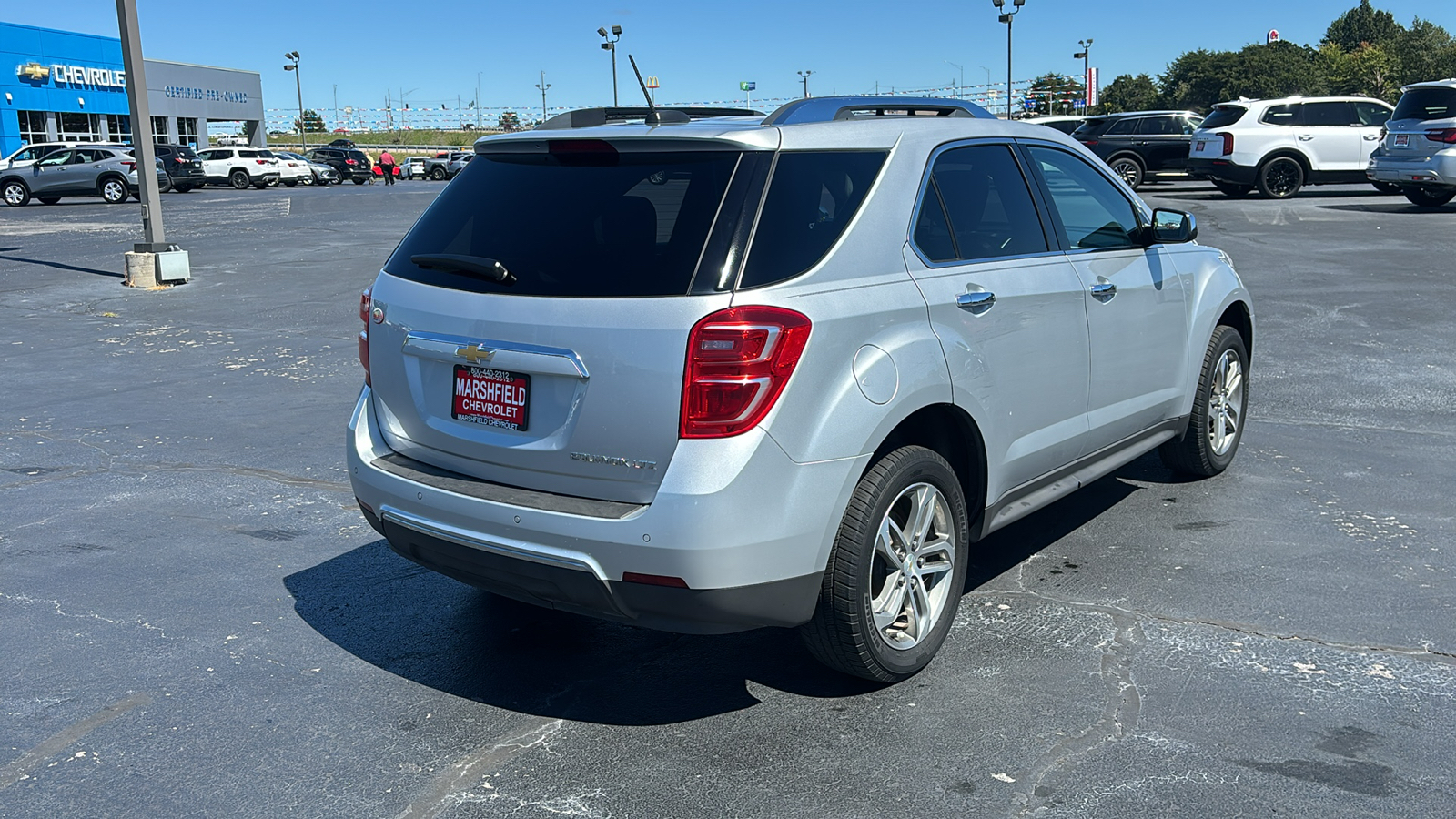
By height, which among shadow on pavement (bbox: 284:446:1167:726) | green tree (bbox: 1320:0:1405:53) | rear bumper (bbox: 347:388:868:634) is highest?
green tree (bbox: 1320:0:1405:53)

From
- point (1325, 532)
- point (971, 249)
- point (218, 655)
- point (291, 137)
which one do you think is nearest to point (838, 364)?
point (971, 249)

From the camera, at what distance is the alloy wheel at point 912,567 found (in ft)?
12.8

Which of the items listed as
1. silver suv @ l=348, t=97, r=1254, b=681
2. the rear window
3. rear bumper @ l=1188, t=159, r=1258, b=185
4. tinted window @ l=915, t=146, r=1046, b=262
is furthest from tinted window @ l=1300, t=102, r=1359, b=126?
silver suv @ l=348, t=97, r=1254, b=681

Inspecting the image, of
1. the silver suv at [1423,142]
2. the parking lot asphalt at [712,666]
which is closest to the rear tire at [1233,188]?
the silver suv at [1423,142]

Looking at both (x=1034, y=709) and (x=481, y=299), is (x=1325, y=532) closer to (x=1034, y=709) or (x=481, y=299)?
(x=1034, y=709)

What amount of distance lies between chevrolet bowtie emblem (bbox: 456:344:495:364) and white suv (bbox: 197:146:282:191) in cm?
4876

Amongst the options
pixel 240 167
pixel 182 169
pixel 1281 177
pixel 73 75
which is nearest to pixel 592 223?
pixel 1281 177

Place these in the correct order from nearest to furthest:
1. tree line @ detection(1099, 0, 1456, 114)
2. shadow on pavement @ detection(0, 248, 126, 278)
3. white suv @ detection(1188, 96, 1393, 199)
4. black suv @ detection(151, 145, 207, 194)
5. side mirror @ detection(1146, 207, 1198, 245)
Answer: side mirror @ detection(1146, 207, 1198, 245) → shadow on pavement @ detection(0, 248, 126, 278) → white suv @ detection(1188, 96, 1393, 199) → black suv @ detection(151, 145, 207, 194) → tree line @ detection(1099, 0, 1456, 114)

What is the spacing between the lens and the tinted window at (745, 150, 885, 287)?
3.51 m

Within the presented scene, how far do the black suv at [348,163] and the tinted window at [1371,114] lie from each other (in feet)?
141

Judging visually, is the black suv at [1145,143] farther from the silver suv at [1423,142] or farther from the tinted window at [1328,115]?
the silver suv at [1423,142]

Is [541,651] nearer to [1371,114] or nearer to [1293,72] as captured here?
[1371,114]

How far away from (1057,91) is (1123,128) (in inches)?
4376

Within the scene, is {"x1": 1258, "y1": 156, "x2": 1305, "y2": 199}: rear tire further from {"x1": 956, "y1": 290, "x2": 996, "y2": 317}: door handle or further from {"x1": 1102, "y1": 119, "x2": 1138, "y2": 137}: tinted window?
{"x1": 956, "y1": 290, "x2": 996, "y2": 317}: door handle
